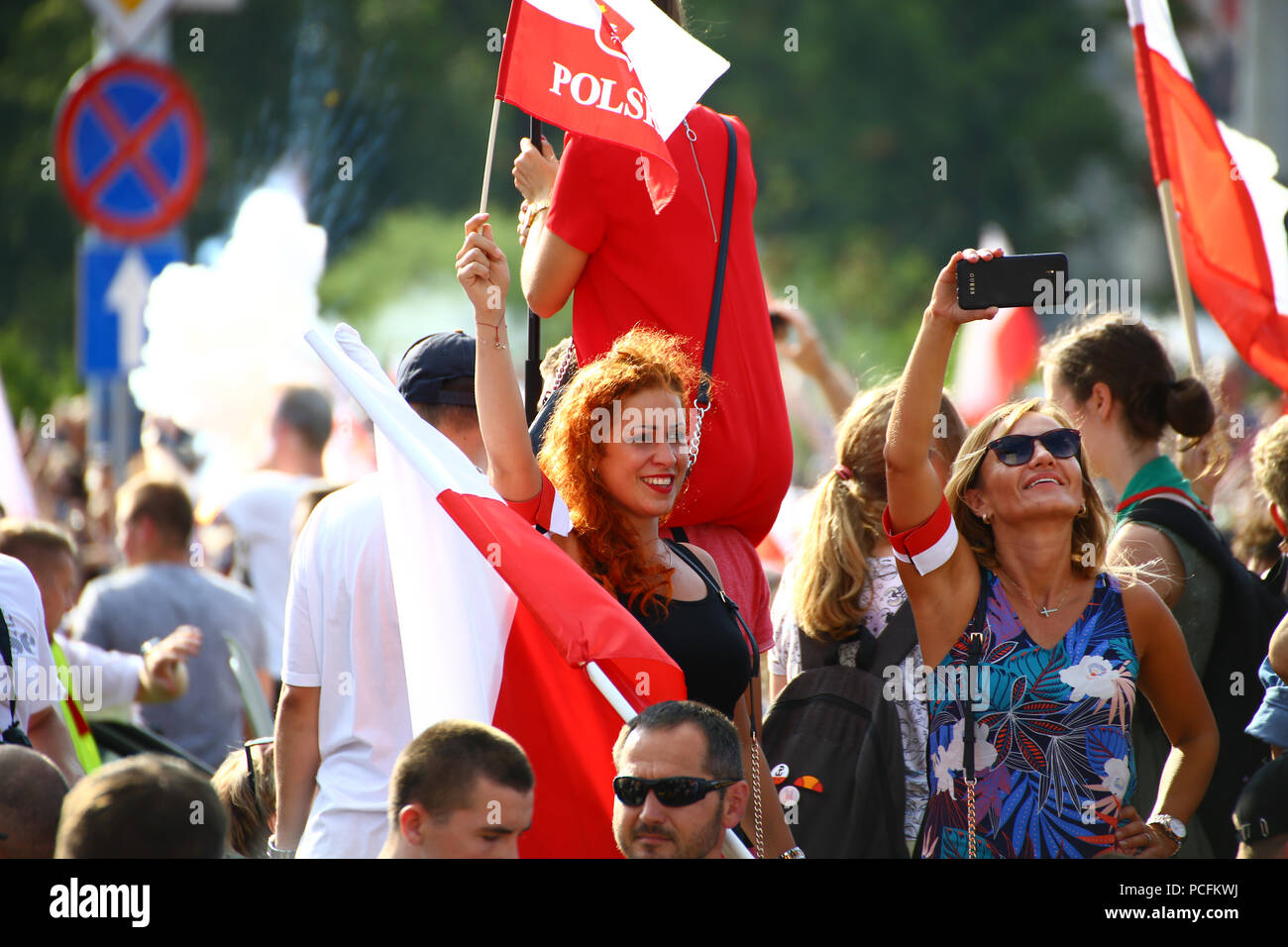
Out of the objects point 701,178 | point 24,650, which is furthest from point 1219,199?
point 24,650

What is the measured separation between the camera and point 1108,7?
112ft

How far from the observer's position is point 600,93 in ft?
13.2

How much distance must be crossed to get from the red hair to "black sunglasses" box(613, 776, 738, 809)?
536 mm

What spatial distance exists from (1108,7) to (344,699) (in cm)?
3321

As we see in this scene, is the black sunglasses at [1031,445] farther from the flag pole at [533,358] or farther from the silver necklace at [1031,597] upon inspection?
the flag pole at [533,358]

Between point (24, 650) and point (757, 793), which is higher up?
point (24, 650)

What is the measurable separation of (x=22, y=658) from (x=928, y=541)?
2139 mm

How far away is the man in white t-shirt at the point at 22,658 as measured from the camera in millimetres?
3980

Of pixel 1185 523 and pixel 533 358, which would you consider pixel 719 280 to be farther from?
pixel 1185 523

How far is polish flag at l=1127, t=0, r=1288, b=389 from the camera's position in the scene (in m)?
5.30

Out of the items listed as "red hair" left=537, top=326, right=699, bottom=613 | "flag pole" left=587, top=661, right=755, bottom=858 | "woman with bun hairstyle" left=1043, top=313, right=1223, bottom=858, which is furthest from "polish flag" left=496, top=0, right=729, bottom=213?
"woman with bun hairstyle" left=1043, top=313, right=1223, bottom=858

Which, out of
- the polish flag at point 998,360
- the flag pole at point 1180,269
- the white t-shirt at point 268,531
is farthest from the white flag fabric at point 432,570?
the polish flag at point 998,360

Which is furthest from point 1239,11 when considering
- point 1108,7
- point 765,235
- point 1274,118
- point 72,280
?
point 72,280
